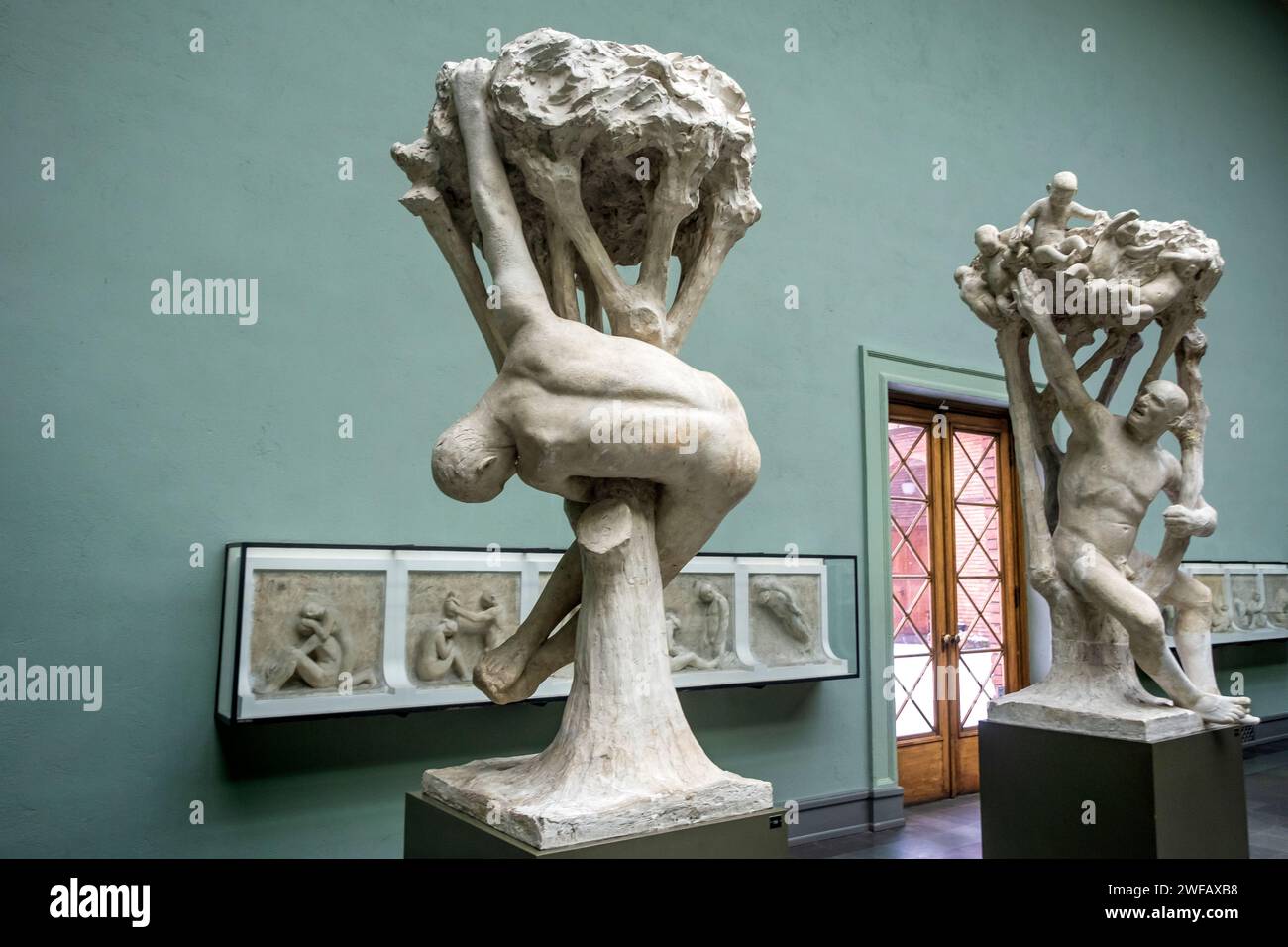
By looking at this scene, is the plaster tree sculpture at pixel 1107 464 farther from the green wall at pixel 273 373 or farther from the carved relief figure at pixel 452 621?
the carved relief figure at pixel 452 621

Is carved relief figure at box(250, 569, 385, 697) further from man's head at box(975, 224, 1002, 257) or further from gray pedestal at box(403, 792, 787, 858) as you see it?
man's head at box(975, 224, 1002, 257)

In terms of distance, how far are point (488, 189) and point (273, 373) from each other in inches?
95.1

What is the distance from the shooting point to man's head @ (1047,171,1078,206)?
3.61 metres

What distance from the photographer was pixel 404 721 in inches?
163

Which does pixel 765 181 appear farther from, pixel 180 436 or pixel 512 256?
pixel 512 256

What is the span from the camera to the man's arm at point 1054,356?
3764 mm

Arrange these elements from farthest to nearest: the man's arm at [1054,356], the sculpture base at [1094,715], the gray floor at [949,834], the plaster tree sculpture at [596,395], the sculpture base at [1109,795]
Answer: the gray floor at [949,834], the man's arm at [1054,356], the sculpture base at [1094,715], the sculpture base at [1109,795], the plaster tree sculpture at [596,395]

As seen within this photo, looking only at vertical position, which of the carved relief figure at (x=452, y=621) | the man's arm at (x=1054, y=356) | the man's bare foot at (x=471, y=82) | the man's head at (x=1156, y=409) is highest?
the man's bare foot at (x=471, y=82)

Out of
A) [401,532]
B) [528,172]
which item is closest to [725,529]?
[401,532]

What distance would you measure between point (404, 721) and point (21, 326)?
2.07m

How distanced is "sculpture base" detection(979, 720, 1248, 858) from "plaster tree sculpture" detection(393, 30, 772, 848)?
6.44 feet

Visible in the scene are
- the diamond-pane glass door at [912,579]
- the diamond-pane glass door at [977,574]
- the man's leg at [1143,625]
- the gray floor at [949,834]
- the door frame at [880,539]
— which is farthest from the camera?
the diamond-pane glass door at [977,574]

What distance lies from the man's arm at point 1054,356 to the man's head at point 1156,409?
14 cm

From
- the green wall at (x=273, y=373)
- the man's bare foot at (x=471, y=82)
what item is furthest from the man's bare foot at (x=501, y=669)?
the green wall at (x=273, y=373)
